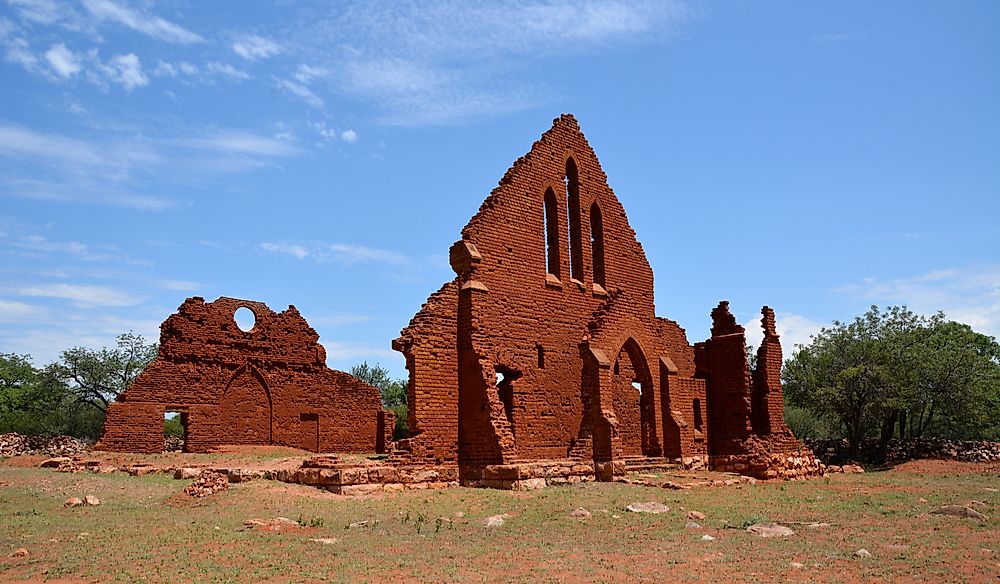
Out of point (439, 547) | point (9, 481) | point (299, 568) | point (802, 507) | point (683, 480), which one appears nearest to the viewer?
point (299, 568)

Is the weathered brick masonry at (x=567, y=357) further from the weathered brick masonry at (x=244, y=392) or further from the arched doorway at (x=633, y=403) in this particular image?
the weathered brick masonry at (x=244, y=392)

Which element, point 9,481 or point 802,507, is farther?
point 9,481

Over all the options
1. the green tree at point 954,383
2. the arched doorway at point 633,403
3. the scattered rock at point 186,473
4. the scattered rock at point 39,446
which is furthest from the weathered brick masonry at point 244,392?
the green tree at point 954,383

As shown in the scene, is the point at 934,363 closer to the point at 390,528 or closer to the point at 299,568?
the point at 390,528

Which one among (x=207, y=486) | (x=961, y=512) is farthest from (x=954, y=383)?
(x=207, y=486)

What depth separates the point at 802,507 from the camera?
14.5m

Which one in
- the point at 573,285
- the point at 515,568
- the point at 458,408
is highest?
the point at 573,285

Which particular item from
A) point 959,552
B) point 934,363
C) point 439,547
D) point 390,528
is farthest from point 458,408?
point 934,363

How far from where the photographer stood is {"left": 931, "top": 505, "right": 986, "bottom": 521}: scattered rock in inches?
494

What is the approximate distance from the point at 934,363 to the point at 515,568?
2829cm

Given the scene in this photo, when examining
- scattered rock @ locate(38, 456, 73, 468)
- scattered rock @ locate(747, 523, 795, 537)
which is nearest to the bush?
scattered rock @ locate(38, 456, 73, 468)

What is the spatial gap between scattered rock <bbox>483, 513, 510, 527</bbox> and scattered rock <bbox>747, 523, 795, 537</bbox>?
3.56 metres

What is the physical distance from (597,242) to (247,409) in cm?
1253

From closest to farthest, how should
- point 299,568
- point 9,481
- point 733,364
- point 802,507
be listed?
point 299,568, point 802,507, point 9,481, point 733,364
